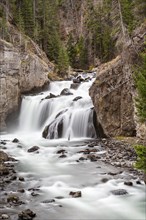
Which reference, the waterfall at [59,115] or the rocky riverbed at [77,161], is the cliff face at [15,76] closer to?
the waterfall at [59,115]

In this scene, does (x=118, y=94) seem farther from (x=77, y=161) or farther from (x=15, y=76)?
(x=15, y=76)

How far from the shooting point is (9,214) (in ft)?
46.4

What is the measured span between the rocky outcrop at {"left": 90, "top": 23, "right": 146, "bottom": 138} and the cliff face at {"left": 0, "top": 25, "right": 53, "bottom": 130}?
1103cm

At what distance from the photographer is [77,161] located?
23547 millimetres

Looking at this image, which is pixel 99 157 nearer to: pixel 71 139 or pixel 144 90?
pixel 71 139

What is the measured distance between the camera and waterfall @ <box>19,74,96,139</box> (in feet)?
105

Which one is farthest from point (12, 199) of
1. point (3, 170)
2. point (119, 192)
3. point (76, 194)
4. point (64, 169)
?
point (64, 169)

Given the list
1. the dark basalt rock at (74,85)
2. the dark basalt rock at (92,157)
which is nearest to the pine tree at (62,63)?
the dark basalt rock at (74,85)

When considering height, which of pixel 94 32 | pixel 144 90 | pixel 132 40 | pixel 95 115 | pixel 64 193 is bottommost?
pixel 64 193

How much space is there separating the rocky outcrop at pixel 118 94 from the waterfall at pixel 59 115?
223 centimetres

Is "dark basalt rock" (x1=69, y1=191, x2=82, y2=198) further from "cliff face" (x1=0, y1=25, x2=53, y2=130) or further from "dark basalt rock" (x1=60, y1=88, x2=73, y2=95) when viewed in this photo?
"dark basalt rock" (x1=60, y1=88, x2=73, y2=95)

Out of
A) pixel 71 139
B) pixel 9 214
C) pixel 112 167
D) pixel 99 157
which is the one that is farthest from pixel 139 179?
pixel 71 139

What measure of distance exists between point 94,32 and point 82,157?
157 feet

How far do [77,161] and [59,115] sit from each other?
1116 cm
